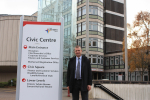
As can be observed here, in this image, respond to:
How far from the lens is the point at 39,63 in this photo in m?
4.70

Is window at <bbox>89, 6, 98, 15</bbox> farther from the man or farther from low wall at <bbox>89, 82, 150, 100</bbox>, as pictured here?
the man

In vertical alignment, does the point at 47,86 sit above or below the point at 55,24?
below

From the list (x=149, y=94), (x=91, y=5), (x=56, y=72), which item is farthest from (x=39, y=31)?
(x=91, y=5)

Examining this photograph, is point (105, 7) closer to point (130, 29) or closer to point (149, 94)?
point (130, 29)

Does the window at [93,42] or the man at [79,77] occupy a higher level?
the window at [93,42]

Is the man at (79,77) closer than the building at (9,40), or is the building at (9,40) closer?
the man at (79,77)

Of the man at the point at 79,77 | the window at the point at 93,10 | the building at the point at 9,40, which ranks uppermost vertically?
the window at the point at 93,10

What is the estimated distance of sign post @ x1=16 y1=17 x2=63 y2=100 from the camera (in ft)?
15.3

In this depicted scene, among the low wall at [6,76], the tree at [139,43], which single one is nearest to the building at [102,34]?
the tree at [139,43]

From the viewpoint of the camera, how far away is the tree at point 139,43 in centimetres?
3203

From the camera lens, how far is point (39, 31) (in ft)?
15.9

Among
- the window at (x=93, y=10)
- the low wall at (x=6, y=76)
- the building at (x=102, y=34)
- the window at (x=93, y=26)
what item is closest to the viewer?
the low wall at (x=6, y=76)

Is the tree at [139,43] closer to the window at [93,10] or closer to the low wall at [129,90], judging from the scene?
the window at [93,10]

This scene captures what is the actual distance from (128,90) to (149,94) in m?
1.85
